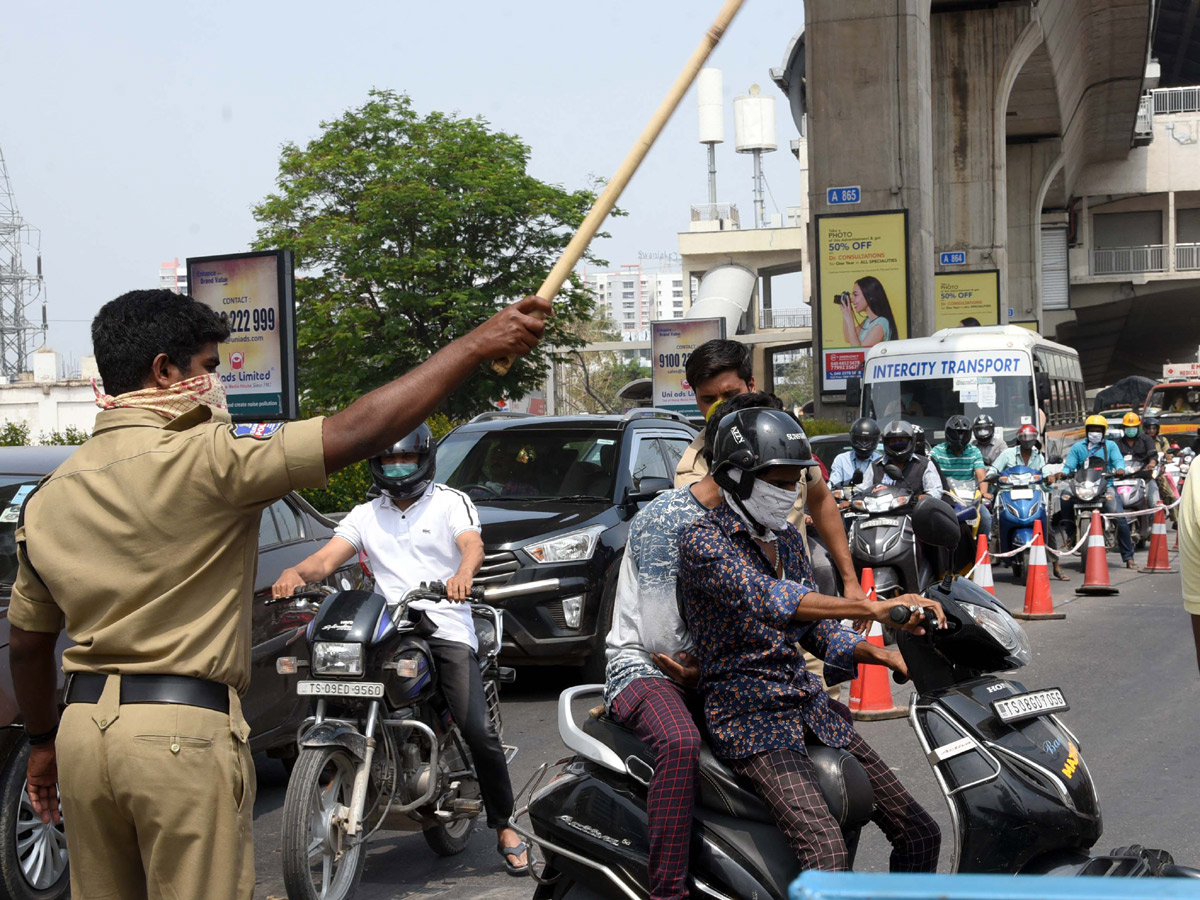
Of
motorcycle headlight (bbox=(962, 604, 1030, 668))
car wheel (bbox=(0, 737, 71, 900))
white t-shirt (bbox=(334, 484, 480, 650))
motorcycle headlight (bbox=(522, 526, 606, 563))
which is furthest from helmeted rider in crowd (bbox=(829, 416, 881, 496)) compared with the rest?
motorcycle headlight (bbox=(962, 604, 1030, 668))

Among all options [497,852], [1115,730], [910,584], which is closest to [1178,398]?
[910,584]

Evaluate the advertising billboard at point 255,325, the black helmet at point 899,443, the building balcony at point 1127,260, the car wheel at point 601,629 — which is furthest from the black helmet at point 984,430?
the building balcony at point 1127,260

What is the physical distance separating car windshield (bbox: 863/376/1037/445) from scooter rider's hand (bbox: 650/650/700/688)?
47.7 feet

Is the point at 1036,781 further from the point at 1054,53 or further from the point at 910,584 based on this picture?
the point at 1054,53

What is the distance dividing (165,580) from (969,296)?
33.9 m

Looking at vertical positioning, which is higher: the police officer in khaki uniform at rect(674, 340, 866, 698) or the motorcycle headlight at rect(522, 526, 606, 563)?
the police officer in khaki uniform at rect(674, 340, 866, 698)

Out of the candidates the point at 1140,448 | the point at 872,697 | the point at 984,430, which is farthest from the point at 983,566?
the point at 1140,448

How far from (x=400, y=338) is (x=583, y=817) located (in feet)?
109

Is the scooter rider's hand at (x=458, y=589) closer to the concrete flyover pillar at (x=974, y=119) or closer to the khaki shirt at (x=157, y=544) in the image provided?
the khaki shirt at (x=157, y=544)

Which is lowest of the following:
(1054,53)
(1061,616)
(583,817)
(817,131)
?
(1061,616)

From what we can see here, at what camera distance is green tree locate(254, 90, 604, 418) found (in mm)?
35531

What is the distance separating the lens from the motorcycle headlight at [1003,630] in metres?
3.64

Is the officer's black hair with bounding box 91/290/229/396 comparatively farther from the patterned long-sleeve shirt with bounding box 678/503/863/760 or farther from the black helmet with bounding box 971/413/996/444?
the black helmet with bounding box 971/413/996/444

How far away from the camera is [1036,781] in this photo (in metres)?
3.45
